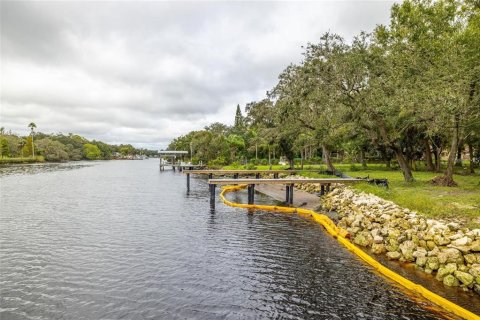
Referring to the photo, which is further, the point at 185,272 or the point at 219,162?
the point at 219,162

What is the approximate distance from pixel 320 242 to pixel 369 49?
49.8 feet

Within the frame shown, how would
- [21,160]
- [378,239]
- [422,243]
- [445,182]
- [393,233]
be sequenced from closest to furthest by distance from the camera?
[422,243] < [393,233] < [378,239] < [445,182] < [21,160]

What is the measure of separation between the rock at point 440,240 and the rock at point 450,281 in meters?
A: 1.46

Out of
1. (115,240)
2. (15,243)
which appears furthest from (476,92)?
(15,243)

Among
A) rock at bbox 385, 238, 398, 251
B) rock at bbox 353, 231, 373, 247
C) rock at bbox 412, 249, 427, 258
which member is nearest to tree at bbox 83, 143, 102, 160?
rock at bbox 353, 231, 373, 247

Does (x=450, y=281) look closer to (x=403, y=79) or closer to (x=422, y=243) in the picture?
(x=422, y=243)

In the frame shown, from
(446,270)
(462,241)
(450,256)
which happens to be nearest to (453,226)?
(462,241)

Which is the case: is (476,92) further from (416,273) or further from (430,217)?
(416,273)

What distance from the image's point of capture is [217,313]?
823 cm

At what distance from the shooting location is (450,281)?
952 centimetres

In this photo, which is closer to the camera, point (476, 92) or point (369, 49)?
point (476, 92)

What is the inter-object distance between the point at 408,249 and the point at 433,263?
3.93ft

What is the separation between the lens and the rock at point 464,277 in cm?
928

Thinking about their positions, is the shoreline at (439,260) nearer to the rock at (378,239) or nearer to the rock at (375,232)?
the rock at (378,239)
